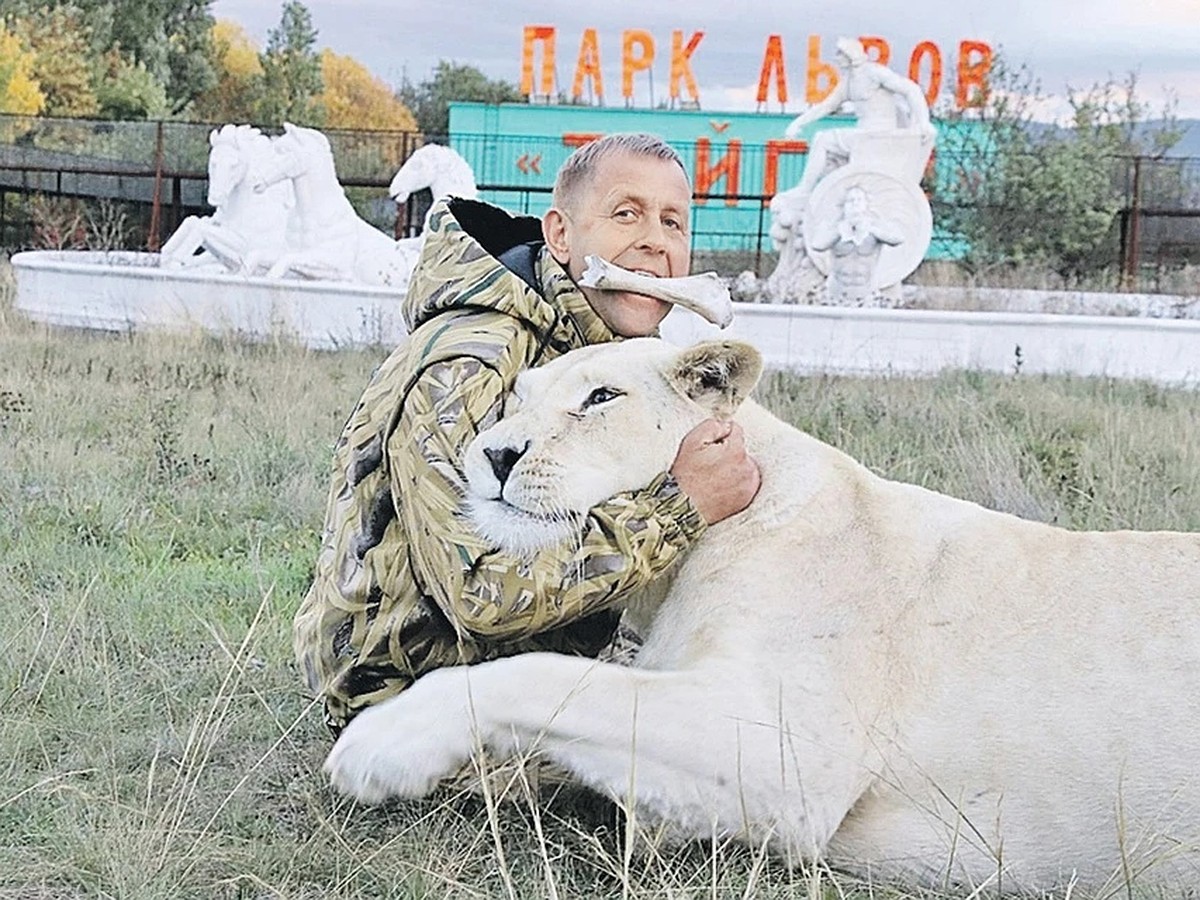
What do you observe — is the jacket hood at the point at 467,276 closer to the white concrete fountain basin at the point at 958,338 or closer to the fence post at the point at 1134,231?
the white concrete fountain basin at the point at 958,338

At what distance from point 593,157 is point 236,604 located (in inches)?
94.1

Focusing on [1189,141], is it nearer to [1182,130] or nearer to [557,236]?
[1182,130]

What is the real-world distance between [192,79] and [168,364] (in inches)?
1781

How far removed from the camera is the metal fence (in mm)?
25578

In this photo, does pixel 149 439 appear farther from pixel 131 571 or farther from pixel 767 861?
pixel 767 861

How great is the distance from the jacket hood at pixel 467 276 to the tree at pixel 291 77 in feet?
149

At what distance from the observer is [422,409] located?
3172 mm

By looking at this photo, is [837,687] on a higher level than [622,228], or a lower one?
lower

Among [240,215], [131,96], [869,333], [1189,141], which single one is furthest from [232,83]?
[869,333]

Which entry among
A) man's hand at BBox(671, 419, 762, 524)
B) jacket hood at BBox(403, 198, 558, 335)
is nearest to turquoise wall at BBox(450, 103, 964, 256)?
jacket hood at BBox(403, 198, 558, 335)

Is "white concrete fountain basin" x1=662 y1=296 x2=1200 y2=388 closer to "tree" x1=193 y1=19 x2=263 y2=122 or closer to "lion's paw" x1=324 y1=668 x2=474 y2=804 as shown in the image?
"lion's paw" x1=324 y1=668 x2=474 y2=804

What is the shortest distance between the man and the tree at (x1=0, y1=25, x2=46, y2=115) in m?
40.7

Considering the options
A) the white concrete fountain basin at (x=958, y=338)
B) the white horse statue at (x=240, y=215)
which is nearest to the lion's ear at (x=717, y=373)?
the white concrete fountain basin at (x=958, y=338)

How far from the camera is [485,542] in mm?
2986
